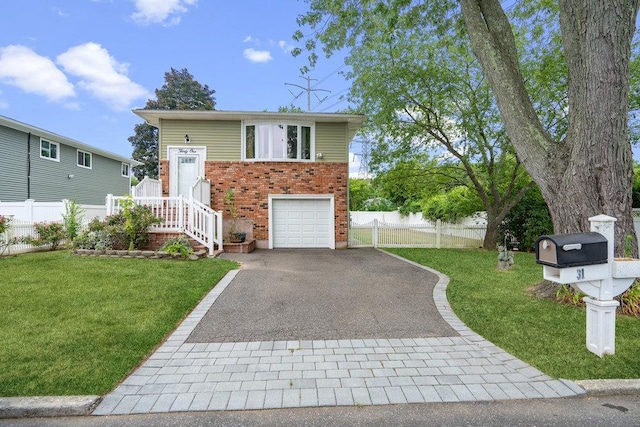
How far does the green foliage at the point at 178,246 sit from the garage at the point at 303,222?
396cm

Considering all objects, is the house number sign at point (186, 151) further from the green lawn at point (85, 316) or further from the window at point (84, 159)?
the window at point (84, 159)

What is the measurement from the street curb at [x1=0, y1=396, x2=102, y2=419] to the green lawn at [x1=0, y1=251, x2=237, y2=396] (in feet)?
0.33

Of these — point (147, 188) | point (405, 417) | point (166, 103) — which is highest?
point (166, 103)

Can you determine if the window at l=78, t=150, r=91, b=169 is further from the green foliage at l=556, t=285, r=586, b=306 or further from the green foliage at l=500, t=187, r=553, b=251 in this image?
the green foliage at l=556, t=285, r=586, b=306

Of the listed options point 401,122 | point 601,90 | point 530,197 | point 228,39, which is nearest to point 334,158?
point 401,122

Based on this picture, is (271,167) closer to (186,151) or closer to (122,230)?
(186,151)

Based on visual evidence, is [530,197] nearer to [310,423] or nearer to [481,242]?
[481,242]

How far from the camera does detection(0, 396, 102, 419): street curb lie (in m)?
2.62

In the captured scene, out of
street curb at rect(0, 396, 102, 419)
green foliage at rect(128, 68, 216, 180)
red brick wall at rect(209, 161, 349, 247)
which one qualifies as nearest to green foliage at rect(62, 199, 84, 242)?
red brick wall at rect(209, 161, 349, 247)

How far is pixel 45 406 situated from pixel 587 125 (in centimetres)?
694

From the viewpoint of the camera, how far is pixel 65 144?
60.0 ft

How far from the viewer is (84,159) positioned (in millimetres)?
19875

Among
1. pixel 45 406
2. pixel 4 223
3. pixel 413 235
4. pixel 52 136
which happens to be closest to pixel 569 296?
pixel 45 406

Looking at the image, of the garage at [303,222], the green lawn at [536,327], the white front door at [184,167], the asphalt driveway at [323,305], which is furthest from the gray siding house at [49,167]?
the green lawn at [536,327]
